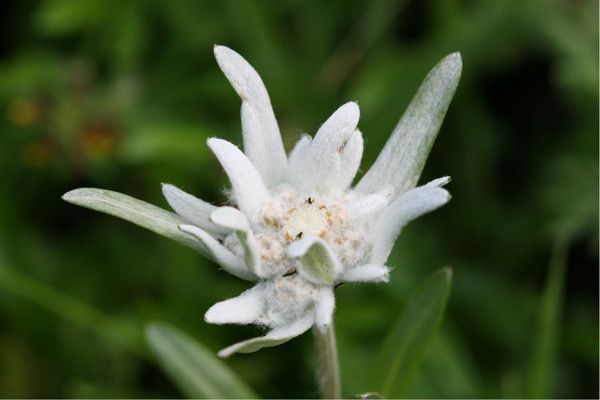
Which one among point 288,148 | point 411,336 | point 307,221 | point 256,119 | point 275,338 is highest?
point 288,148

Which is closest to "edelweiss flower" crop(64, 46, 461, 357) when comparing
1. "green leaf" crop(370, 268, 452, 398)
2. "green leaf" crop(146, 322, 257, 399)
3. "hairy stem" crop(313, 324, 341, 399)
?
"hairy stem" crop(313, 324, 341, 399)

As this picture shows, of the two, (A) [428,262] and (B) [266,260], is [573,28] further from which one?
(B) [266,260]

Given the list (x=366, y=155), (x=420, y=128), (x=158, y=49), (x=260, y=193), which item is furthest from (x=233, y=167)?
(x=158, y=49)

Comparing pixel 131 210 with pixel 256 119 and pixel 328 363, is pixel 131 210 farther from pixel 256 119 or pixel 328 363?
pixel 328 363

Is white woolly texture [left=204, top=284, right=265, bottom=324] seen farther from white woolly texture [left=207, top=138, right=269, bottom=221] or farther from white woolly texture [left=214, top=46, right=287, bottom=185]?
white woolly texture [left=214, top=46, right=287, bottom=185]

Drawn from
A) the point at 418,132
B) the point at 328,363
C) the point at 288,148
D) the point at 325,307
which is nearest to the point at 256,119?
the point at 418,132

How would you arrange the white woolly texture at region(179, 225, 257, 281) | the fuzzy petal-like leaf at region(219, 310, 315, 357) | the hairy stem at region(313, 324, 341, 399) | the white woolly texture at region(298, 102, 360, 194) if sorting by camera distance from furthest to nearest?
the hairy stem at region(313, 324, 341, 399) → the white woolly texture at region(298, 102, 360, 194) → the white woolly texture at region(179, 225, 257, 281) → the fuzzy petal-like leaf at region(219, 310, 315, 357)
